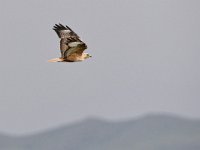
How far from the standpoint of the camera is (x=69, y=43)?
93.5ft

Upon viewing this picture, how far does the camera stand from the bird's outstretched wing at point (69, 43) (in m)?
28.3

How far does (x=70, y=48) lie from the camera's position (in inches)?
1124

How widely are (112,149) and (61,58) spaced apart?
17094 centimetres

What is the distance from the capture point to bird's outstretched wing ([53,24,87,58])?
28344 millimetres

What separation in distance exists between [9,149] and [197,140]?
36155mm

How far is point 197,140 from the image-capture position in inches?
7731

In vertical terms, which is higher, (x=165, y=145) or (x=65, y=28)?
(x=65, y=28)

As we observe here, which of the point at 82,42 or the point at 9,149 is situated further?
the point at 9,149

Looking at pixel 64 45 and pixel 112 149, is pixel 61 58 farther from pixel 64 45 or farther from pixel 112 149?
pixel 112 149

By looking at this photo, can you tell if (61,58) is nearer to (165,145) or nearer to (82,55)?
(82,55)

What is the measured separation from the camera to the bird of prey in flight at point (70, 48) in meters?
28.5

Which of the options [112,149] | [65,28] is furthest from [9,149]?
[65,28]

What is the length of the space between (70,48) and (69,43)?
5.8 inches

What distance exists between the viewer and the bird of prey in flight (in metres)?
28.5
